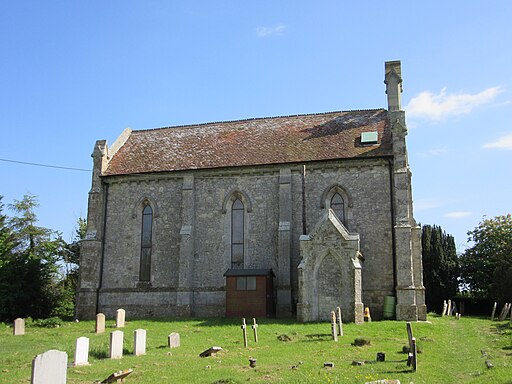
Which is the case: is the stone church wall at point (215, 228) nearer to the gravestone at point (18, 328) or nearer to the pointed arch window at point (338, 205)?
the pointed arch window at point (338, 205)

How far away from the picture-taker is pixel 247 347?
18.6 m

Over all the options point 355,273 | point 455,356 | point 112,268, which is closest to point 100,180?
point 112,268

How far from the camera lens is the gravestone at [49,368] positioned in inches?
412

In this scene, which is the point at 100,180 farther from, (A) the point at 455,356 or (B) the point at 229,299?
(A) the point at 455,356

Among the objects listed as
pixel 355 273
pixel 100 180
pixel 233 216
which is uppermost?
pixel 100 180

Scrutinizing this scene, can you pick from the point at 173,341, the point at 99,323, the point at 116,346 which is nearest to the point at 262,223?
the point at 99,323

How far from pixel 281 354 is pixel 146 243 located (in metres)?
17.5

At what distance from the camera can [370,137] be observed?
100ft

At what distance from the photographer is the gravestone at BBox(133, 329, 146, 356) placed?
1762 centimetres

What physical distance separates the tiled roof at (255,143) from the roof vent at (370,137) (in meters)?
0.29

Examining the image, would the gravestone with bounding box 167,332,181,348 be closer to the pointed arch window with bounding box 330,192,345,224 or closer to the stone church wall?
the stone church wall

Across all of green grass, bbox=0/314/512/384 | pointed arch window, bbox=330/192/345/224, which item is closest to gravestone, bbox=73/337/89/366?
green grass, bbox=0/314/512/384

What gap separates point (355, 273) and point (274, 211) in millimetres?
7287

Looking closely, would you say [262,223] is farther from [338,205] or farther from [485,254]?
[485,254]
